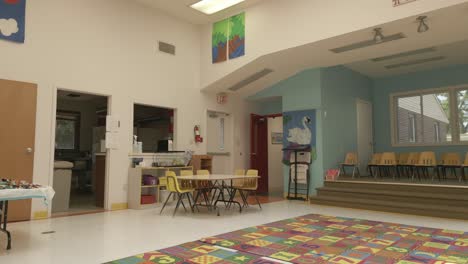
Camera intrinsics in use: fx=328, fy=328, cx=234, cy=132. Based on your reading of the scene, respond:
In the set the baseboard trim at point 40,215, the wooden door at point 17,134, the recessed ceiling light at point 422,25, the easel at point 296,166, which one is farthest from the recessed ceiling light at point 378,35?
the baseboard trim at point 40,215

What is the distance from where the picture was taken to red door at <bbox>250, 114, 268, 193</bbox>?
1017 centimetres


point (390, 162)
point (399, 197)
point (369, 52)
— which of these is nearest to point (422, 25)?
point (369, 52)

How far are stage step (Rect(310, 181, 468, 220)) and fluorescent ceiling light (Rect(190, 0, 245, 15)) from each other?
4.90 m

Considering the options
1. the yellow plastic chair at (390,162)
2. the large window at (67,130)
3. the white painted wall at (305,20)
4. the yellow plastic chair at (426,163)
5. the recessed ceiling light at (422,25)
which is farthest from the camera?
the large window at (67,130)

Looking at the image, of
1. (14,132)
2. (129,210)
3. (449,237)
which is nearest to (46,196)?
(14,132)

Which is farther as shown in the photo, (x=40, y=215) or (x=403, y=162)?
(x=403, y=162)

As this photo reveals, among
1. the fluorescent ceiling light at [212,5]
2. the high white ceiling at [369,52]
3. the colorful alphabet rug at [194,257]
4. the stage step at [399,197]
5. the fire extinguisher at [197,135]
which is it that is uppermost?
the fluorescent ceiling light at [212,5]

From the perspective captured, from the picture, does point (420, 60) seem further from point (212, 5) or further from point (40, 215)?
point (40, 215)

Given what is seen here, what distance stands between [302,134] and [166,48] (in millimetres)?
4161

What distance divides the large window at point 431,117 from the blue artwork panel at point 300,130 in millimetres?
3639

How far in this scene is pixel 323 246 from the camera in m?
3.96

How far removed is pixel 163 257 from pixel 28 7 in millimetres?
5131

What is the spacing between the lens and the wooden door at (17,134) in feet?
17.9

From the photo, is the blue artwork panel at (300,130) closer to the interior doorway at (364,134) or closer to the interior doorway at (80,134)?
the interior doorway at (364,134)
